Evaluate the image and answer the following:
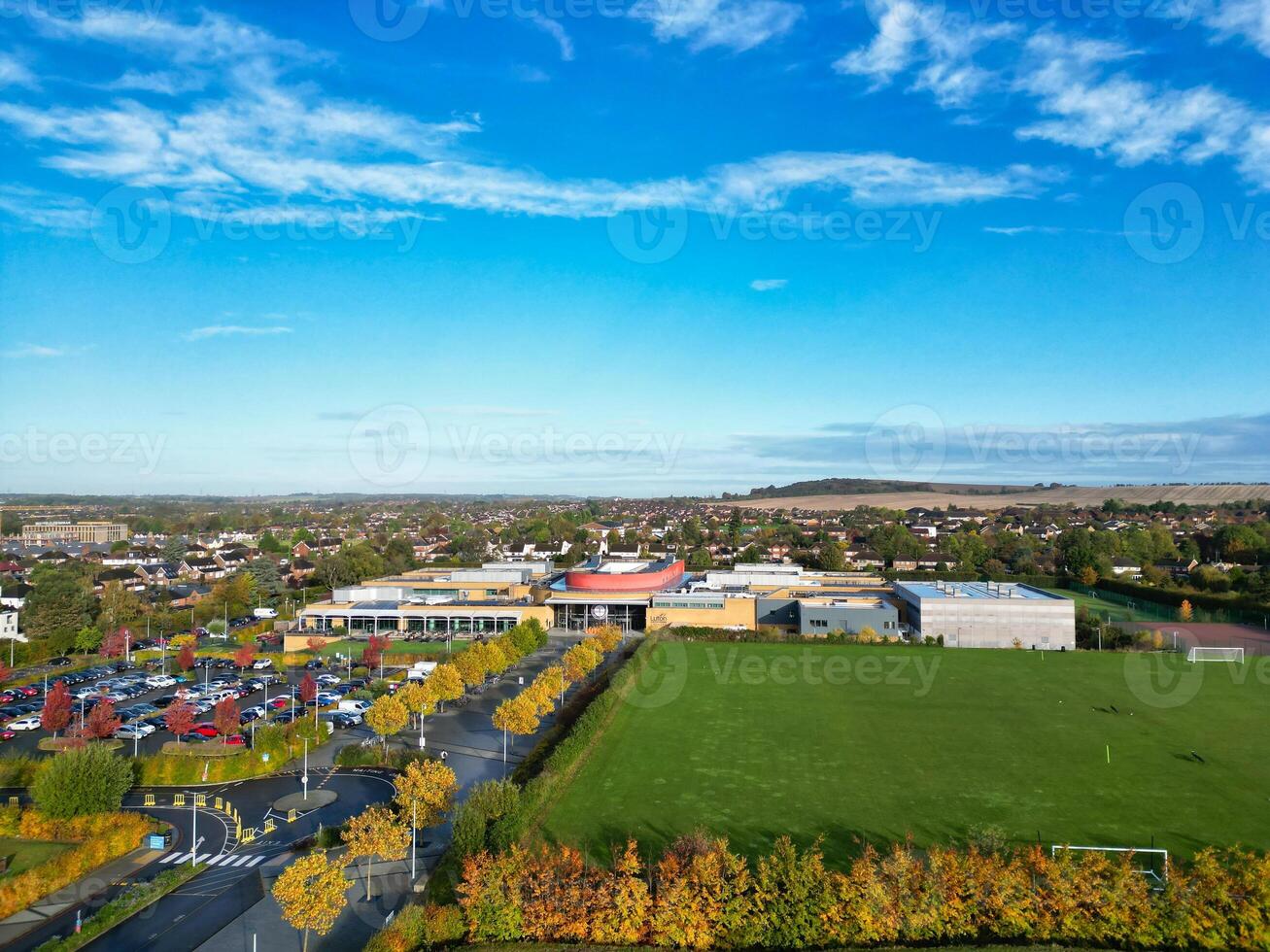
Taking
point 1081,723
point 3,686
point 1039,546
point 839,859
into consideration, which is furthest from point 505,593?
point 1039,546

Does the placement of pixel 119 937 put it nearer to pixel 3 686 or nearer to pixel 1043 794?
pixel 1043 794

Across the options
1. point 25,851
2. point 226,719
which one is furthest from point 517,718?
point 25,851

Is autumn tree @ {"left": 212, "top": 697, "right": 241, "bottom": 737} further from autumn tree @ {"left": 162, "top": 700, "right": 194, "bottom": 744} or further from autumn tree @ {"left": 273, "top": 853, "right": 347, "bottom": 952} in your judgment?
autumn tree @ {"left": 273, "top": 853, "right": 347, "bottom": 952}

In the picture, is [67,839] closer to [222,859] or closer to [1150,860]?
[222,859]

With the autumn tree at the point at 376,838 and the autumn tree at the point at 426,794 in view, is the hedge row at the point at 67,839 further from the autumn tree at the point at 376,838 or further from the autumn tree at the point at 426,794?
Result: the autumn tree at the point at 426,794

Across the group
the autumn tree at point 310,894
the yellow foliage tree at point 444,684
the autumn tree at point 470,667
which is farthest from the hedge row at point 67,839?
the autumn tree at point 470,667
